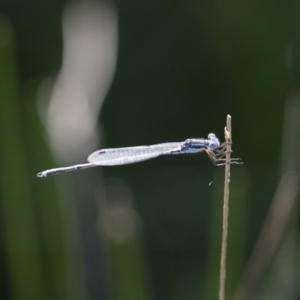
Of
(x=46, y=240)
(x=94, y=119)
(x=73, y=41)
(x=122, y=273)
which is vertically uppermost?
(x=73, y=41)

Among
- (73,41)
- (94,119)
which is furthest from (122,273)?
(73,41)

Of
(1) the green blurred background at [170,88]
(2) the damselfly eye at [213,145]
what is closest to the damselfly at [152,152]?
(2) the damselfly eye at [213,145]

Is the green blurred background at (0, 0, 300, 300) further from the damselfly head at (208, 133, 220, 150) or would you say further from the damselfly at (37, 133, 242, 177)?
the damselfly head at (208, 133, 220, 150)

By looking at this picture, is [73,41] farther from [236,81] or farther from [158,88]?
[236,81]

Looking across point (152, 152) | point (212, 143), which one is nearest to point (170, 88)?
point (152, 152)

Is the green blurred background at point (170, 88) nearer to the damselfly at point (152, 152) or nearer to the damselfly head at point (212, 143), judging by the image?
the damselfly at point (152, 152)

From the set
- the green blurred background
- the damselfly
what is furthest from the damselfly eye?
the green blurred background

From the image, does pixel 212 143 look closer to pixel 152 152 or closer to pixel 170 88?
pixel 152 152

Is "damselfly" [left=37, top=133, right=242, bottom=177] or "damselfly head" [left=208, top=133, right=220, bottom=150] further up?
"damselfly head" [left=208, top=133, right=220, bottom=150]
